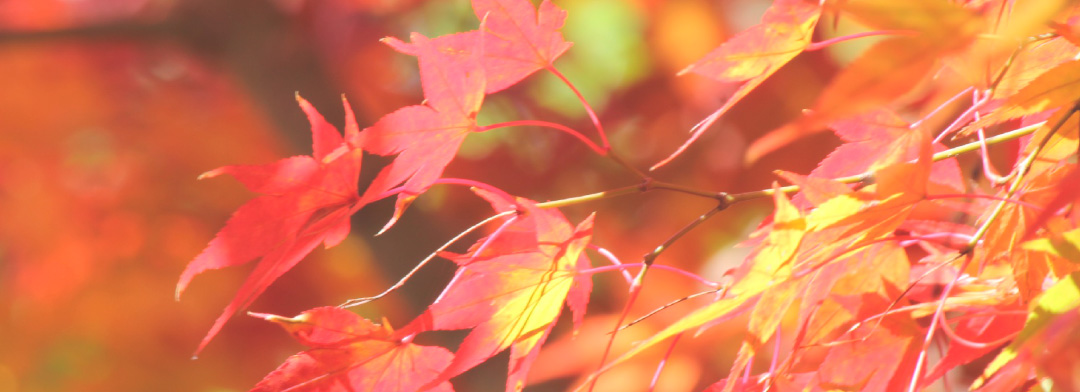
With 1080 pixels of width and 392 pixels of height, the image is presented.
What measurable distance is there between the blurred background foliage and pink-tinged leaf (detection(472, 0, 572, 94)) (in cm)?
81

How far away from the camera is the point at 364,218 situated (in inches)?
43.6

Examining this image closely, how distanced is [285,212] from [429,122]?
0.23 feet

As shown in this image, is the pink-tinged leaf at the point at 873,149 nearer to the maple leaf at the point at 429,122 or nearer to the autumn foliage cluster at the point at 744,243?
the autumn foliage cluster at the point at 744,243

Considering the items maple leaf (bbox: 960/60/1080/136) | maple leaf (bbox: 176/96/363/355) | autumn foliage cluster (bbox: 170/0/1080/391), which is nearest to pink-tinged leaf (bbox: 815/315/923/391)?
autumn foliage cluster (bbox: 170/0/1080/391)

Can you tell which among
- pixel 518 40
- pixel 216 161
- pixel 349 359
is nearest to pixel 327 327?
pixel 349 359

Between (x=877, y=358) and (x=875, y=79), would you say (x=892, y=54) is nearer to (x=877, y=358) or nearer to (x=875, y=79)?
(x=875, y=79)

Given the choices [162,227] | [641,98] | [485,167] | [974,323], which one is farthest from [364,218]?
[974,323]

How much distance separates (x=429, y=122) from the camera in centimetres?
37

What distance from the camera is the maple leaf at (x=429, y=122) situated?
36 cm

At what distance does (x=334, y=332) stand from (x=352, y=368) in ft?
0.07

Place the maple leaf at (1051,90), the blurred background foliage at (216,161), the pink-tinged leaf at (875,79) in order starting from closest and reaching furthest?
the pink-tinged leaf at (875,79), the maple leaf at (1051,90), the blurred background foliage at (216,161)

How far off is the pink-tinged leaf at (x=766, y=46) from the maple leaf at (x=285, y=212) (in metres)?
0.15

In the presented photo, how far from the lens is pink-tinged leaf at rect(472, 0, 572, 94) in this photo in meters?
0.39

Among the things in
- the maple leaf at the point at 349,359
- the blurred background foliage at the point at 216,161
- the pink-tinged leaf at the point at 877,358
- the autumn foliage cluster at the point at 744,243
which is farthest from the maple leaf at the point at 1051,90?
the blurred background foliage at the point at 216,161
